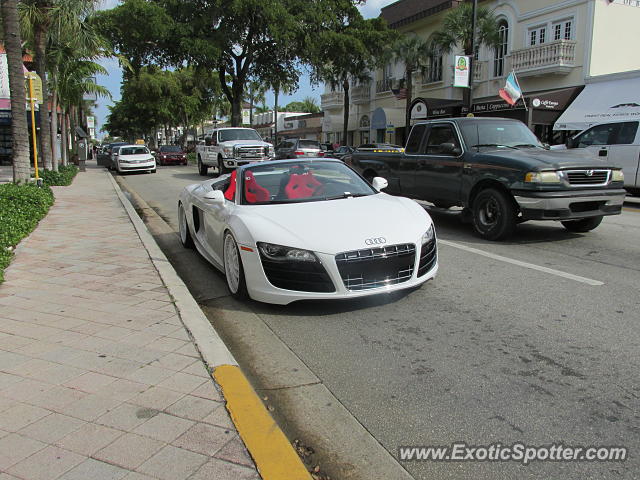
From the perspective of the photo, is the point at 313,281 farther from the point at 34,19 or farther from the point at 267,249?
the point at 34,19

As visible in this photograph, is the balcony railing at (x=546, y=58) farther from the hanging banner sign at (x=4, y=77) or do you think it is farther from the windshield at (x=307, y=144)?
the hanging banner sign at (x=4, y=77)

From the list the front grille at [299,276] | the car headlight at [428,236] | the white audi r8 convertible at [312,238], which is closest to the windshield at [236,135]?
the white audi r8 convertible at [312,238]

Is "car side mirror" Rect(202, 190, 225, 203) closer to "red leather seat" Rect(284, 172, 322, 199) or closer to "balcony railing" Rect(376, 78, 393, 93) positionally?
"red leather seat" Rect(284, 172, 322, 199)

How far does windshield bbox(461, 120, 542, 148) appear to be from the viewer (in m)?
8.45

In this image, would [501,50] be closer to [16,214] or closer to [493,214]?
[493,214]

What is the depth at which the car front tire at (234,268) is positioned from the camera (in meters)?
4.97

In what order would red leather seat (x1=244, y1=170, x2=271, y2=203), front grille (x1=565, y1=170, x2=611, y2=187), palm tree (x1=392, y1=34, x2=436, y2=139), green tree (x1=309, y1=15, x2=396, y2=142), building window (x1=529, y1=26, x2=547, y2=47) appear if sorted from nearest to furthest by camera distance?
red leather seat (x1=244, y1=170, x2=271, y2=203), front grille (x1=565, y1=170, x2=611, y2=187), building window (x1=529, y1=26, x2=547, y2=47), green tree (x1=309, y1=15, x2=396, y2=142), palm tree (x1=392, y1=34, x2=436, y2=139)

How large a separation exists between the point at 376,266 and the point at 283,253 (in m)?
0.80

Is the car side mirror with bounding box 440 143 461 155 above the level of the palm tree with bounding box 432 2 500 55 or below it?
below

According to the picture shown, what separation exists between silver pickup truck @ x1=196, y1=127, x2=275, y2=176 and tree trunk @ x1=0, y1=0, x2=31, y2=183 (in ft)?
30.3

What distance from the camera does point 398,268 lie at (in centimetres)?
469

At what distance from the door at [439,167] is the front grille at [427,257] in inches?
138

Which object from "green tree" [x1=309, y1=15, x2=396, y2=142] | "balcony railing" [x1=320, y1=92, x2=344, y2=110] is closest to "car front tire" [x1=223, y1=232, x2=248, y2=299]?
"green tree" [x1=309, y1=15, x2=396, y2=142]

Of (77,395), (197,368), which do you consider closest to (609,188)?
(197,368)
